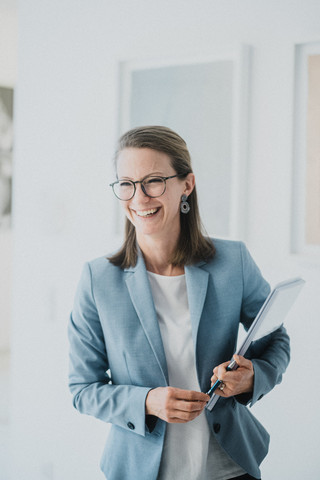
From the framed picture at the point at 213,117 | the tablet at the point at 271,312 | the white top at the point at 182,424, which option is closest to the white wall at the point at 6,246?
the framed picture at the point at 213,117

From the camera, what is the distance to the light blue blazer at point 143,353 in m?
1.19

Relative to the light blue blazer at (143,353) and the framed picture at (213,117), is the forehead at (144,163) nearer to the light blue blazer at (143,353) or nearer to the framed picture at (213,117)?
the light blue blazer at (143,353)

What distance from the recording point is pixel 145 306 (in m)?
1.21

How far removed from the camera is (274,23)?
5.64 feet

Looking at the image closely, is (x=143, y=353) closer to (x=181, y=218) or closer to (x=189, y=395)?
(x=189, y=395)

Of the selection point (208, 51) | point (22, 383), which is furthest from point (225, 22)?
point (22, 383)

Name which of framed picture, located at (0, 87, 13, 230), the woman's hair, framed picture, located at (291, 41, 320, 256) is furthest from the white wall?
the woman's hair

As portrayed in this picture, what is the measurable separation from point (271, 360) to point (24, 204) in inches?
63.2

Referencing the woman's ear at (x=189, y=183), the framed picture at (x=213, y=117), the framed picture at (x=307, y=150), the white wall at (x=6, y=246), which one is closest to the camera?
the woman's ear at (x=189, y=183)

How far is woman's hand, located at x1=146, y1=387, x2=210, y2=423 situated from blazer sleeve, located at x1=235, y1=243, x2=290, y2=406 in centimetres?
19

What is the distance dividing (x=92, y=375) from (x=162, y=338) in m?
0.21

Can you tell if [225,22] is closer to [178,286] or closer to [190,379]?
[178,286]

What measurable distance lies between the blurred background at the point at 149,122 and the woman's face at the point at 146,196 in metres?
0.62

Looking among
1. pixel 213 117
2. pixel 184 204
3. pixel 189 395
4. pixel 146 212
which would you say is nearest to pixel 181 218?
pixel 184 204
